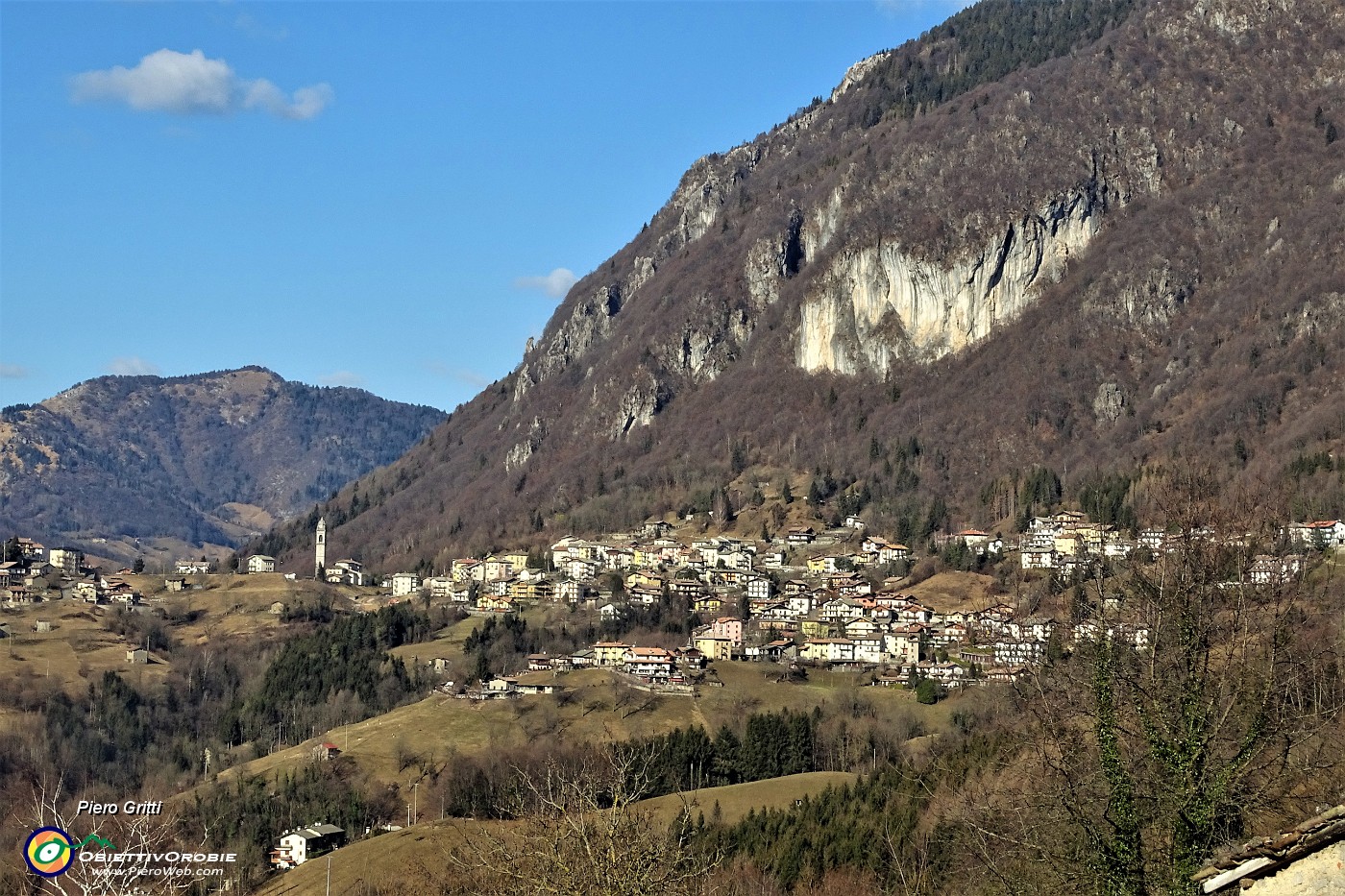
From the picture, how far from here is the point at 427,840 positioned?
3098 inches

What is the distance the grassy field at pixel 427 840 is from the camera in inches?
2881

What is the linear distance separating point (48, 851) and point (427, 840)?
169 feet

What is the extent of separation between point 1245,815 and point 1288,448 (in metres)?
144

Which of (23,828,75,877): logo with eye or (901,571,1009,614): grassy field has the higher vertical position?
(901,571,1009,614): grassy field

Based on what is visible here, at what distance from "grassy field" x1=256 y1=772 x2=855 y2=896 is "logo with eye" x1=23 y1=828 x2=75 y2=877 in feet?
127

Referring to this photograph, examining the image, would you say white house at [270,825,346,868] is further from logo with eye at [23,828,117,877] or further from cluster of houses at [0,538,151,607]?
cluster of houses at [0,538,151,607]

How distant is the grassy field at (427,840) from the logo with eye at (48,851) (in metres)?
38.7

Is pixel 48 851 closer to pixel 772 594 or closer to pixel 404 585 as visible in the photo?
pixel 772 594

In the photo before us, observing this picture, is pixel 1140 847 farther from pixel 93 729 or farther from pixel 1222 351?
pixel 1222 351

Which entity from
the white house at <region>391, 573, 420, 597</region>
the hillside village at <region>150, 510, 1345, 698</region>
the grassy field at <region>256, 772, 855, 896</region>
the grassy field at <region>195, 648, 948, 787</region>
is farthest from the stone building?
the white house at <region>391, 573, 420, 597</region>

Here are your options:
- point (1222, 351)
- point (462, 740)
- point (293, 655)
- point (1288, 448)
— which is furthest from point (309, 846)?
point (1222, 351)

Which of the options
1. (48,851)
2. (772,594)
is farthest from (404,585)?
(48,851)

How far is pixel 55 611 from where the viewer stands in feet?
542

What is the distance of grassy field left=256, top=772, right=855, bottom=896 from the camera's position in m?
73.2
